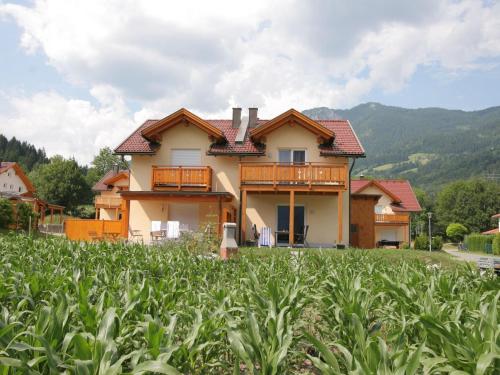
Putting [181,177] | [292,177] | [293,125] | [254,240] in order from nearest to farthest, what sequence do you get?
[292,177]
[254,240]
[181,177]
[293,125]

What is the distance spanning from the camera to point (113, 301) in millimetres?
4047

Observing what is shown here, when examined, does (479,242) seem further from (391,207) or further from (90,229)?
(90,229)

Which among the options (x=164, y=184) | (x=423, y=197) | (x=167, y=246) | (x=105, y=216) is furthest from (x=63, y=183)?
(x=423, y=197)

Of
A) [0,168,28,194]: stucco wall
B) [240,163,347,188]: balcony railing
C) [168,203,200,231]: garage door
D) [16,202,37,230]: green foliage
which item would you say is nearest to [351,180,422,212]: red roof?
[240,163,347,188]: balcony railing

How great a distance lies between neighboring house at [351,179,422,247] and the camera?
37.3 metres

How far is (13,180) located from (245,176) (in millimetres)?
45261

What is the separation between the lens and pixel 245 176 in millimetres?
18438

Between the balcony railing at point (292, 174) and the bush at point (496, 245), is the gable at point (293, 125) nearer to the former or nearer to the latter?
the balcony railing at point (292, 174)

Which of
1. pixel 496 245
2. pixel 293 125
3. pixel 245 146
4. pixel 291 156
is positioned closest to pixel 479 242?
pixel 496 245

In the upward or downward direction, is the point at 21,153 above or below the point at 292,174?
above

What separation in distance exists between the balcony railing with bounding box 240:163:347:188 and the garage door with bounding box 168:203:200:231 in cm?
324

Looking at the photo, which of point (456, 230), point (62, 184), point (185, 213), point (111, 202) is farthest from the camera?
point (456, 230)

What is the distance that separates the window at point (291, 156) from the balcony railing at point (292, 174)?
1342 millimetres

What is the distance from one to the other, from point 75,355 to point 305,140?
1770 cm
